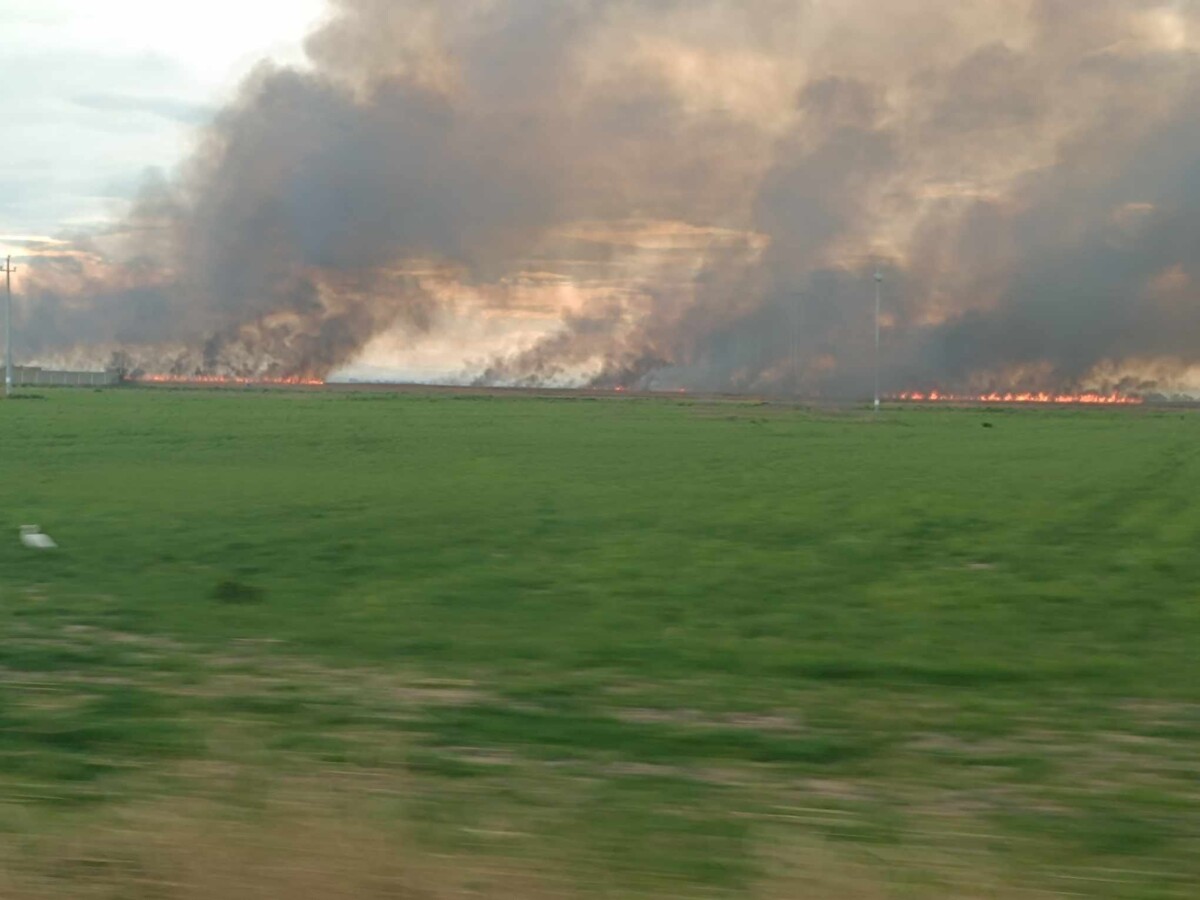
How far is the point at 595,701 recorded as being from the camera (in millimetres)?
11680

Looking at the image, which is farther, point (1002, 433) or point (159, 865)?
point (1002, 433)

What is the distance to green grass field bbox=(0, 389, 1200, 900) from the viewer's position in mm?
7219

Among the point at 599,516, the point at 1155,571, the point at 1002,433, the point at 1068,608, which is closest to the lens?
the point at 1068,608

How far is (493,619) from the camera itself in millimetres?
15891

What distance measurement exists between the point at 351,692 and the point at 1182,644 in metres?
8.22

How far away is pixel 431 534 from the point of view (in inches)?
949

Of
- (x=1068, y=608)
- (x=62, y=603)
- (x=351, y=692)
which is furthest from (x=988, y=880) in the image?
(x=62, y=603)

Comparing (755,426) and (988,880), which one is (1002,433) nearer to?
(755,426)

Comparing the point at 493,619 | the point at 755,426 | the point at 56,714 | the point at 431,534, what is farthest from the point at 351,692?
the point at 755,426

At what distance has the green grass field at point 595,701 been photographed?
7219 millimetres

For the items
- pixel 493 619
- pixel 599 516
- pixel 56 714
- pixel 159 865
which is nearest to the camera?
pixel 159 865

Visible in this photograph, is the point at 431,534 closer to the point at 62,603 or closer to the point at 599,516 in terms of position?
the point at 599,516

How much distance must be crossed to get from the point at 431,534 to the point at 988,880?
1786cm

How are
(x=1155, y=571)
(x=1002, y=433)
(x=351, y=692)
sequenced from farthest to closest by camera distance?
(x=1002, y=433), (x=1155, y=571), (x=351, y=692)
